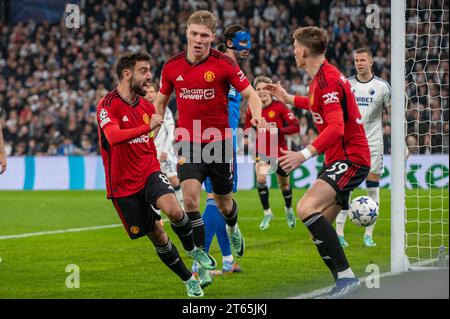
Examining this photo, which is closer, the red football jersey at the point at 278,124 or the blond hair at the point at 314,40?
the blond hair at the point at 314,40

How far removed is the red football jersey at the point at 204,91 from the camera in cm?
808

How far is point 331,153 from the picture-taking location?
7.31 meters

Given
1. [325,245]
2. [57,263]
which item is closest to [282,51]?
[57,263]

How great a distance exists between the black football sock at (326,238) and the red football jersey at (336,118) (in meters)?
0.54

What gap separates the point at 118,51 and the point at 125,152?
20.2 metres

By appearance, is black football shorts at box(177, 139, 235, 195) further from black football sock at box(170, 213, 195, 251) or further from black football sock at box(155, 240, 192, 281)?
black football sock at box(155, 240, 192, 281)

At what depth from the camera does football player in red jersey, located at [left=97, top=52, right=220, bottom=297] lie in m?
7.29

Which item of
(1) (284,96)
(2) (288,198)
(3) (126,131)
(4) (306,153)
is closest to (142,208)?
(3) (126,131)

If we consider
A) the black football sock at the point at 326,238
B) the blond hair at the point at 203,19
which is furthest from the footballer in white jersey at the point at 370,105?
the black football sock at the point at 326,238

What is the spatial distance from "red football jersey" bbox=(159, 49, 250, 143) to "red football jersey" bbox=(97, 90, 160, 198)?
687 mm

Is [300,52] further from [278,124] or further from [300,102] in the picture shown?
[278,124]

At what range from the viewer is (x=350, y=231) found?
12750mm

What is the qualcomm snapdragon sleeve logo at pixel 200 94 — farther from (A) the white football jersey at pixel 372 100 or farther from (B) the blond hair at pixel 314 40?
(A) the white football jersey at pixel 372 100

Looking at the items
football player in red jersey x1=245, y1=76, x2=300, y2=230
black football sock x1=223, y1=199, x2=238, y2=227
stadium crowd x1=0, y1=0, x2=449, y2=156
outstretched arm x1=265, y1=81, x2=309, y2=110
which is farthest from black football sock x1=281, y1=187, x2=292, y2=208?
stadium crowd x1=0, y1=0, x2=449, y2=156
